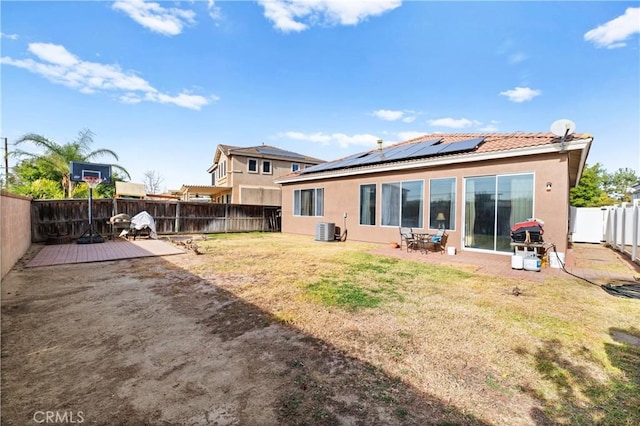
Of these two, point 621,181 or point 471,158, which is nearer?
point 471,158

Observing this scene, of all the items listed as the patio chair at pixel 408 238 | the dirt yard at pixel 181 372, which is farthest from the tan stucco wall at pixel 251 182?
the dirt yard at pixel 181 372

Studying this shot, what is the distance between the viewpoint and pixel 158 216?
13969 mm

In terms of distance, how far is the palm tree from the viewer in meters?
15.4

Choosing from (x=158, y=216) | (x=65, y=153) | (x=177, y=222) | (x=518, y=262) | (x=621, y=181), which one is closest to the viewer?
(x=518, y=262)

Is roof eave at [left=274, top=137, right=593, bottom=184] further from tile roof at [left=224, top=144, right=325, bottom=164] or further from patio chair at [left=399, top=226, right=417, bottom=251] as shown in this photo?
tile roof at [left=224, top=144, right=325, bottom=164]

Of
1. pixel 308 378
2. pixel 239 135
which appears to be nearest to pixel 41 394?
pixel 308 378

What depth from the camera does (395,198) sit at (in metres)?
10.4

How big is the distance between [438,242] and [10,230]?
1098cm

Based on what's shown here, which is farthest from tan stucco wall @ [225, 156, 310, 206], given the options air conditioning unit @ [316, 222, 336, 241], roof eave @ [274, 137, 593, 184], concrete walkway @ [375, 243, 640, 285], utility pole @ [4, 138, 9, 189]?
concrete walkway @ [375, 243, 640, 285]

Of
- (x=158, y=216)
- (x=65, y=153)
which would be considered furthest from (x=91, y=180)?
(x=65, y=153)

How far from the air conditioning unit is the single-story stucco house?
0.66 meters

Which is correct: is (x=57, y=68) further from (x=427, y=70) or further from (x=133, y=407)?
(x=427, y=70)

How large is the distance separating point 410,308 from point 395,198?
6822 millimetres

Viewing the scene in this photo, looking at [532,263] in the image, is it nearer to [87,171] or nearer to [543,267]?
[543,267]
